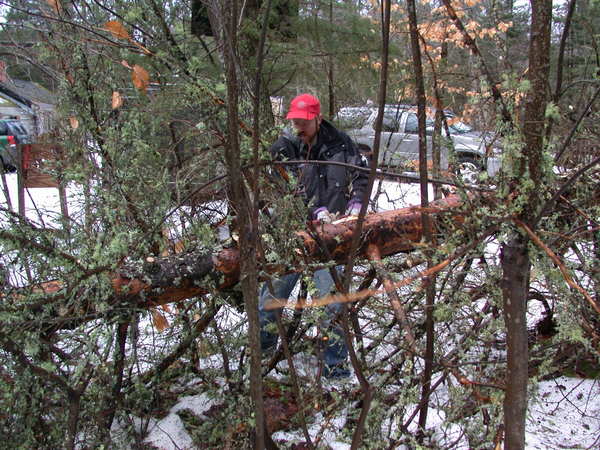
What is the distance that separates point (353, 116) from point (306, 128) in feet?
8.39

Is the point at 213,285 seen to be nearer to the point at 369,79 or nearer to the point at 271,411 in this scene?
the point at 271,411

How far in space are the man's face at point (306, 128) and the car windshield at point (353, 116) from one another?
2225 mm

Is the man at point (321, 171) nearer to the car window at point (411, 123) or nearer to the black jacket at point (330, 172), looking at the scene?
the black jacket at point (330, 172)

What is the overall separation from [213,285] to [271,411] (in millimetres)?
811

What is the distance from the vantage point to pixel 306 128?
3.13m

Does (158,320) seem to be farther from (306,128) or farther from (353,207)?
(306,128)

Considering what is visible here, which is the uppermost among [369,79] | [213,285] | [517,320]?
[369,79]

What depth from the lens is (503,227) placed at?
115 cm

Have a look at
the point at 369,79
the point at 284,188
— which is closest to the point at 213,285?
the point at 284,188

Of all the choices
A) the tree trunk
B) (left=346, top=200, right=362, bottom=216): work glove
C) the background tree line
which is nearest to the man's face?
the background tree line

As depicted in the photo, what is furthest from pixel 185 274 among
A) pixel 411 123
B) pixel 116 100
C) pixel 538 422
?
pixel 411 123

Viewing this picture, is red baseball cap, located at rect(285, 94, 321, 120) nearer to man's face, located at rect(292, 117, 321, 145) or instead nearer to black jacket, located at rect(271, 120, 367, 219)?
man's face, located at rect(292, 117, 321, 145)

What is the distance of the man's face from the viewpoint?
3.09 meters

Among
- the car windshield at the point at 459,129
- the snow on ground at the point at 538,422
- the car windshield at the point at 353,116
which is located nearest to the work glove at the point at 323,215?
the snow on ground at the point at 538,422
